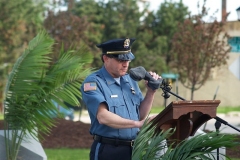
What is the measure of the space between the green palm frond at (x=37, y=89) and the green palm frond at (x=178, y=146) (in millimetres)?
4046

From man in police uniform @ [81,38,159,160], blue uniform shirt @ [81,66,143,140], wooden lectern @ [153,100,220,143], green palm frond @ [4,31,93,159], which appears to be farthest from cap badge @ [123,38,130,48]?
green palm frond @ [4,31,93,159]

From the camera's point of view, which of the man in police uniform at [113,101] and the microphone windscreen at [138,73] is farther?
the man in police uniform at [113,101]

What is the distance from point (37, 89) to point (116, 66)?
3777 mm

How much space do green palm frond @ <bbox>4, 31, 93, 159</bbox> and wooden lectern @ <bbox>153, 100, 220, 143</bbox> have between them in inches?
151

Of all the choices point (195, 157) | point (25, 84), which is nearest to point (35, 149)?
point (25, 84)

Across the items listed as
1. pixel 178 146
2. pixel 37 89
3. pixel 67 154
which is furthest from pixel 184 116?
pixel 67 154

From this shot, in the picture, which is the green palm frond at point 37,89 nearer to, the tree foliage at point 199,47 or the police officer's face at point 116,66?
the police officer's face at point 116,66

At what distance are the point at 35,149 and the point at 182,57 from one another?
10551 millimetres

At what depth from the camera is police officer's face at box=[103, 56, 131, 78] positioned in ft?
16.9

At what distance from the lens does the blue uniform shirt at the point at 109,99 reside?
16.7ft

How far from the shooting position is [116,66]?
5.17m

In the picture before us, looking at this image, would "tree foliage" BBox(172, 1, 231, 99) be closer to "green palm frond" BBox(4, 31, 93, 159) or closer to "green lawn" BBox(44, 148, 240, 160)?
"green lawn" BBox(44, 148, 240, 160)

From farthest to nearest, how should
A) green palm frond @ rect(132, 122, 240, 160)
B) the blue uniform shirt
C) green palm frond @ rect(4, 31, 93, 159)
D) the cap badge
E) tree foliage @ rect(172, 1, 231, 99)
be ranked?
tree foliage @ rect(172, 1, 231, 99) < green palm frond @ rect(4, 31, 93, 159) < the cap badge < the blue uniform shirt < green palm frond @ rect(132, 122, 240, 160)

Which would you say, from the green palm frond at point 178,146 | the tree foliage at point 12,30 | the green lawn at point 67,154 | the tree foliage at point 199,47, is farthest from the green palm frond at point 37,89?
the tree foliage at point 12,30
